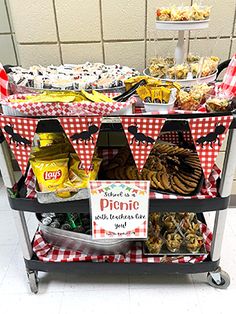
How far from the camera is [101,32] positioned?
1406mm

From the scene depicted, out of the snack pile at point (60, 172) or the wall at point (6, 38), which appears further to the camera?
the wall at point (6, 38)

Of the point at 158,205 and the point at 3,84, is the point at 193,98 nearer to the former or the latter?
the point at 158,205

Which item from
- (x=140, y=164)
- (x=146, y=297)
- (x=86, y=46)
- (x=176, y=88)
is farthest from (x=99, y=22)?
(x=146, y=297)

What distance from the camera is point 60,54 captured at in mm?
1455

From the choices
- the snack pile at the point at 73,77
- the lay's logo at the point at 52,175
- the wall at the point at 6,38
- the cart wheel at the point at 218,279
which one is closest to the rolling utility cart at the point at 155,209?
the cart wheel at the point at 218,279

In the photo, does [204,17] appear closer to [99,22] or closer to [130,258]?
[99,22]

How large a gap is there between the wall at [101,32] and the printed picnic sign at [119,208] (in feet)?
2.38

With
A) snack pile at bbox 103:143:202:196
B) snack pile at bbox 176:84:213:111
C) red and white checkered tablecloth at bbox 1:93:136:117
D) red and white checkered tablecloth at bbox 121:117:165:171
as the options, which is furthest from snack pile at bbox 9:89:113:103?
snack pile at bbox 103:143:202:196

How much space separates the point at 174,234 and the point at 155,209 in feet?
0.91

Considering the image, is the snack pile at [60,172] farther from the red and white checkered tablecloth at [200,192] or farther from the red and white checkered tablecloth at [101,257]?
the red and white checkered tablecloth at [101,257]

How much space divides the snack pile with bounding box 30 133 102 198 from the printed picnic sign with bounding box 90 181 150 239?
2.7 inches

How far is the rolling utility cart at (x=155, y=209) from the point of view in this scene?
1010mm

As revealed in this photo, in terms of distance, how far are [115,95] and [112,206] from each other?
42 cm

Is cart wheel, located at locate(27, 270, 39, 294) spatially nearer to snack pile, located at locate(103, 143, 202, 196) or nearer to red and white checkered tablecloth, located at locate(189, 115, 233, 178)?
snack pile, located at locate(103, 143, 202, 196)
